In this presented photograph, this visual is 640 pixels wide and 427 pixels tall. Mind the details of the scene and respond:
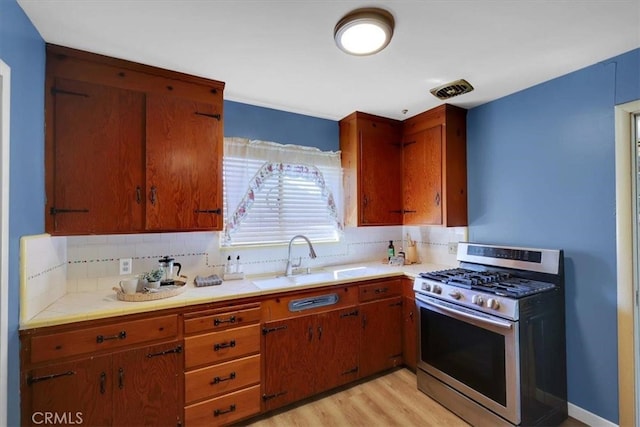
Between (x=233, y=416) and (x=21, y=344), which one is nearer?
(x=21, y=344)

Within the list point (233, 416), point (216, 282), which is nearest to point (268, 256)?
point (216, 282)

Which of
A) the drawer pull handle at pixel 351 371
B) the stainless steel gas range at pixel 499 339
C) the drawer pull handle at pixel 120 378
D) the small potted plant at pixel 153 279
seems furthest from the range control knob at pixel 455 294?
the drawer pull handle at pixel 120 378

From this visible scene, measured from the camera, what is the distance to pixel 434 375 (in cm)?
220

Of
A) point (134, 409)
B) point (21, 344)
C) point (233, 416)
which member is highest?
point (21, 344)

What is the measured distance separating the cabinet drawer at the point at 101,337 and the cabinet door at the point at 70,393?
6 centimetres

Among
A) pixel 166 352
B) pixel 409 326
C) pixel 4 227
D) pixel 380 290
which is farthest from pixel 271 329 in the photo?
pixel 4 227

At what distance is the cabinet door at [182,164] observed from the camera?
1.91m

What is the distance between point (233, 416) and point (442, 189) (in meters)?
2.37

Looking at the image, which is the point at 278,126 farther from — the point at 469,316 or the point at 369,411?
the point at 369,411

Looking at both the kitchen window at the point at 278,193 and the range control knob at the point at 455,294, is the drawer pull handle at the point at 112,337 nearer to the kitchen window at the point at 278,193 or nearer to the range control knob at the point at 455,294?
the kitchen window at the point at 278,193

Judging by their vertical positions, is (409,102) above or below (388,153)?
above

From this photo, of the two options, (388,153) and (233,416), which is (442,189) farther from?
(233,416)

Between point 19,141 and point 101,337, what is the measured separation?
105cm

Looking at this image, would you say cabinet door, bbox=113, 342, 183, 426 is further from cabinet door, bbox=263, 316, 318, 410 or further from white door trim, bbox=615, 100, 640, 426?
white door trim, bbox=615, 100, 640, 426
